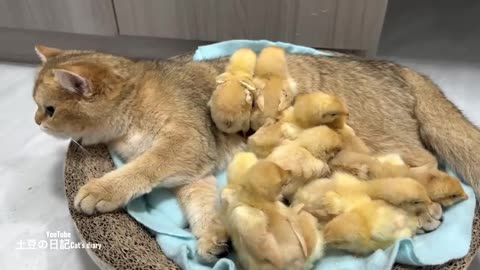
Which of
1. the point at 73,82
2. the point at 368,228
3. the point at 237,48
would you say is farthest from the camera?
the point at 237,48

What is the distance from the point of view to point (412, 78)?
1.66m

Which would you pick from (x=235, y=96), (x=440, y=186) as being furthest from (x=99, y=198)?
(x=440, y=186)

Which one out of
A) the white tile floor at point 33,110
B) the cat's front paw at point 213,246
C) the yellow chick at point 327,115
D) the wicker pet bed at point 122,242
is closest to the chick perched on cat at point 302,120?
the yellow chick at point 327,115

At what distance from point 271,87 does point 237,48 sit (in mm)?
377

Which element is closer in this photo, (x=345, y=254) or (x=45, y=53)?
(x=345, y=254)

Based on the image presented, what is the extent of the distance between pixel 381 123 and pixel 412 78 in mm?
184

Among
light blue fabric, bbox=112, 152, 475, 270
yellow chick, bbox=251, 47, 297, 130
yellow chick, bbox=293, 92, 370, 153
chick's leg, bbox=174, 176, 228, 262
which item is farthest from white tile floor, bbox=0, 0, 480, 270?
yellow chick, bbox=251, 47, 297, 130

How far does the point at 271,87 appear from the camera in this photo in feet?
4.91

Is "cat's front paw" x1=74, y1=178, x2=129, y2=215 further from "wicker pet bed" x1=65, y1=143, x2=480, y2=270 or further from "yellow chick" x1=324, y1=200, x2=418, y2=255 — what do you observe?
"yellow chick" x1=324, y1=200, x2=418, y2=255

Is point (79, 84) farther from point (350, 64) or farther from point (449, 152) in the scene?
point (449, 152)

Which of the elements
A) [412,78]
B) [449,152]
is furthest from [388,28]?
[449,152]

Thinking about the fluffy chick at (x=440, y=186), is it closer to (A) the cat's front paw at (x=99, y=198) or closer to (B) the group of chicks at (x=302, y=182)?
(B) the group of chicks at (x=302, y=182)

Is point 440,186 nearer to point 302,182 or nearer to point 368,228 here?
point 368,228

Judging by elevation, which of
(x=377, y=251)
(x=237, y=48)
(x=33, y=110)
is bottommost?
(x=33, y=110)
